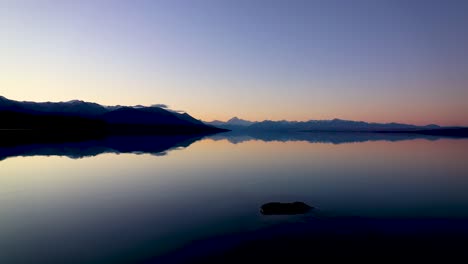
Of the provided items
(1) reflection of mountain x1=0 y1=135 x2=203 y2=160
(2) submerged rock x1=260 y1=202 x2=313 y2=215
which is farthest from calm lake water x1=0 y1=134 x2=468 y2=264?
(1) reflection of mountain x1=0 y1=135 x2=203 y2=160

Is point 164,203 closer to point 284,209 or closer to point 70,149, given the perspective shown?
point 284,209

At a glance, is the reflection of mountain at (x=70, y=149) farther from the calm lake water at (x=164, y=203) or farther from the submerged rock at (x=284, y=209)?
the submerged rock at (x=284, y=209)

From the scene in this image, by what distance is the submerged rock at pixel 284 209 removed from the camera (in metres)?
24.9

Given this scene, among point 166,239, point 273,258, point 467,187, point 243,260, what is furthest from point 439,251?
point 467,187

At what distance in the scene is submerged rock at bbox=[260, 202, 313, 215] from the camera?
24.9m

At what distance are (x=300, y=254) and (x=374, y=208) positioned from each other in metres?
13.2

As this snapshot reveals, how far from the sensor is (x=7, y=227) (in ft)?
71.0

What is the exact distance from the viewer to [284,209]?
25.4 m

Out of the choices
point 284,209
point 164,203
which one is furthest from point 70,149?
point 284,209

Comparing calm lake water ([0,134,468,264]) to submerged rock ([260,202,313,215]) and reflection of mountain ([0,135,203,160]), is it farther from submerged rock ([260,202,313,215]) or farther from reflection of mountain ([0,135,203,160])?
reflection of mountain ([0,135,203,160])

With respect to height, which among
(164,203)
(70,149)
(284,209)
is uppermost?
(70,149)

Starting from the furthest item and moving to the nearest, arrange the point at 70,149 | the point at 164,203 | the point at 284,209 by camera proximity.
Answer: the point at 70,149 < the point at 164,203 < the point at 284,209

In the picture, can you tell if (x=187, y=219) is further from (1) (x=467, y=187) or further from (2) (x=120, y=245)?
(1) (x=467, y=187)

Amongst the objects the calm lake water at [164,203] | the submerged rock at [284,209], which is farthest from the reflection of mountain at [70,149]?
the submerged rock at [284,209]
